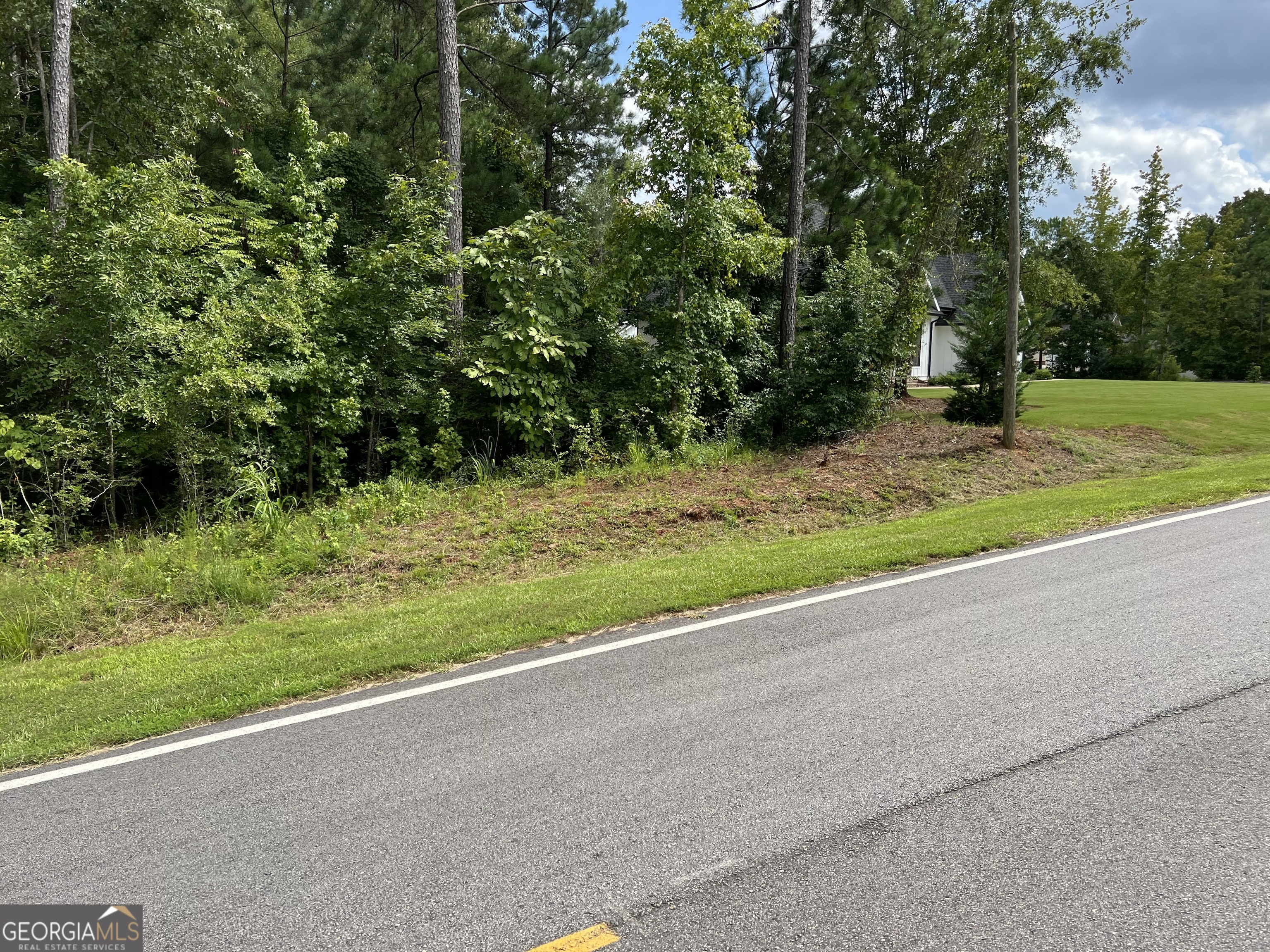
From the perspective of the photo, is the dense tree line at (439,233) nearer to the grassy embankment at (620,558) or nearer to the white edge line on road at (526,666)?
the grassy embankment at (620,558)

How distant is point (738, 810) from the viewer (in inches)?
127

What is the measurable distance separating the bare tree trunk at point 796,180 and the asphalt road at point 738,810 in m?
12.2

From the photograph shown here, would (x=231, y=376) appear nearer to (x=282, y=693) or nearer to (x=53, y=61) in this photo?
(x=282, y=693)

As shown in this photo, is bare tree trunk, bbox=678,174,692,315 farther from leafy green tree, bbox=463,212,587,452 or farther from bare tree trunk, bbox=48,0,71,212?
bare tree trunk, bbox=48,0,71,212

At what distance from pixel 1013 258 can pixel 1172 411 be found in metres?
9.27

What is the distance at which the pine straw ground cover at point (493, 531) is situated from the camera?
729cm

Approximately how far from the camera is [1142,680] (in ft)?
14.1

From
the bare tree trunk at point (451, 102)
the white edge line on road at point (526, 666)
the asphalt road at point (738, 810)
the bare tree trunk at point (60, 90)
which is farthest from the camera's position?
the bare tree trunk at point (451, 102)

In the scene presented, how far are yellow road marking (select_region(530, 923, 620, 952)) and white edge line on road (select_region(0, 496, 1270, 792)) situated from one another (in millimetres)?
2531

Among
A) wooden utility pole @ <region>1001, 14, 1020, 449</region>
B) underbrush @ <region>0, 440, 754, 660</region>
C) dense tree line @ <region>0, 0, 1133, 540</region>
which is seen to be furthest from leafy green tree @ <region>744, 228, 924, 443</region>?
underbrush @ <region>0, 440, 754, 660</region>

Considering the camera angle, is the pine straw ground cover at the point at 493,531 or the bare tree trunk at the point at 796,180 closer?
the pine straw ground cover at the point at 493,531

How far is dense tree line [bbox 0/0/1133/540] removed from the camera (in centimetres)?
982

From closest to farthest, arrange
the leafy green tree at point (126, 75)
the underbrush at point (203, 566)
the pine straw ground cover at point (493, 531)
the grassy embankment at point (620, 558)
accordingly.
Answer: the grassy embankment at point (620, 558)
the underbrush at point (203, 566)
the pine straw ground cover at point (493, 531)
the leafy green tree at point (126, 75)

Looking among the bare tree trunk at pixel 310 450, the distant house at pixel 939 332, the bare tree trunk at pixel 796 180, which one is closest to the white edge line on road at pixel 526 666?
the bare tree trunk at pixel 310 450
